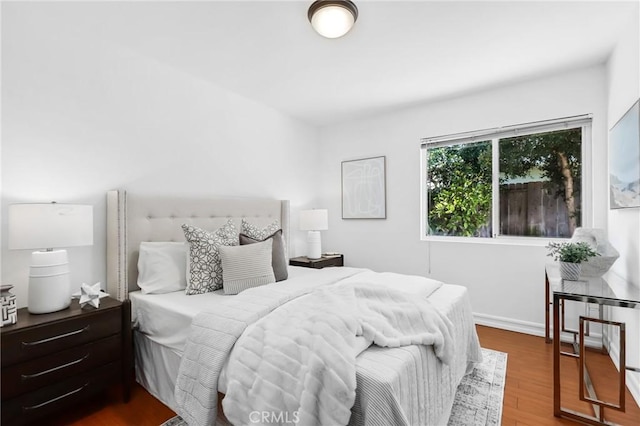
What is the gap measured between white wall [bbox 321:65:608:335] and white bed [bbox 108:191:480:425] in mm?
1212

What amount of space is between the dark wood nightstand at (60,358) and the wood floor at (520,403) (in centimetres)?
14

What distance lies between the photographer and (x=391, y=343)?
1371 millimetres

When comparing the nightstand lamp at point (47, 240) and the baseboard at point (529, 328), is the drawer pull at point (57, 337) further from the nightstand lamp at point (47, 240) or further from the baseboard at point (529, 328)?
the baseboard at point (529, 328)

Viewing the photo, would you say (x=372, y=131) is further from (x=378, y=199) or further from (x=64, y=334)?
(x=64, y=334)

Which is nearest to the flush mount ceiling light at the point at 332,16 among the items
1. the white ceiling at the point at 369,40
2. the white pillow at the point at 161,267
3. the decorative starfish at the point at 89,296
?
the white ceiling at the point at 369,40

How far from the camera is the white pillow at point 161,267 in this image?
Result: 2.24 meters

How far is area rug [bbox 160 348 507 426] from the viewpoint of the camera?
177 cm

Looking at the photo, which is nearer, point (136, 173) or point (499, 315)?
point (136, 173)

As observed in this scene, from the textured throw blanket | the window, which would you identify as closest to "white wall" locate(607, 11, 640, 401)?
the window

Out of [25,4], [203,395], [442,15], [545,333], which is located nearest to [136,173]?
[25,4]

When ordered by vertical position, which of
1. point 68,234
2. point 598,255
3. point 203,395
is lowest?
point 203,395

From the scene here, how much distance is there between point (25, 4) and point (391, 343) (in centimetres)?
294

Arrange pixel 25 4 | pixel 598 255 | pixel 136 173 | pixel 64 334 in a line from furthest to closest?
1. pixel 136 173
2. pixel 598 255
3. pixel 25 4
4. pixel 64 334

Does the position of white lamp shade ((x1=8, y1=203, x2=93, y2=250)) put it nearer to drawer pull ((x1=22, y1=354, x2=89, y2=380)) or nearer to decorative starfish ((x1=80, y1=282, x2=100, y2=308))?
decorative starfish ((x1=80, y1=282, x2=100, y2=308))
